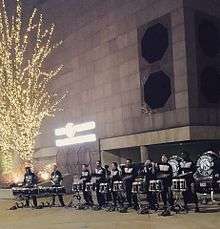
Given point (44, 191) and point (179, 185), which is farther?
point (44, 191)

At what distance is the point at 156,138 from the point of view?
90.2 ft

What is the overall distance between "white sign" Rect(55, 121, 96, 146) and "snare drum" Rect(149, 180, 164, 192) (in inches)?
644

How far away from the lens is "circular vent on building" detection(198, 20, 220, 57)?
27222 millimetres

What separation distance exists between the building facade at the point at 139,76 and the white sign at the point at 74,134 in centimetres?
53

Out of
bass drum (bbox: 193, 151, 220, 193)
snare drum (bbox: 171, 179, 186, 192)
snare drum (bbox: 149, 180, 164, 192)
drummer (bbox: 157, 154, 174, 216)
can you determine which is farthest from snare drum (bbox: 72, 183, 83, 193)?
snare drum (bbox: 171, 179, 186, 192)

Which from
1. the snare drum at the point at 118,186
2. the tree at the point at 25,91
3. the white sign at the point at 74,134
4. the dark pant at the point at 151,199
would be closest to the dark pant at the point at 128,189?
the snare drum at the point at 118,186

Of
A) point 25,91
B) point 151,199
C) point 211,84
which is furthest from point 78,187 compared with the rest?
point 25,91

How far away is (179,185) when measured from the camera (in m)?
17.0

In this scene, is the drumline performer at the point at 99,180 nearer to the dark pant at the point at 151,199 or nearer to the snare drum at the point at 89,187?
the snare drum at the point at 89,187

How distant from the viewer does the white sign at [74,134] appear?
3391 cm

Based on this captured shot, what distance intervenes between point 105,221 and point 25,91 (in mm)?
23627

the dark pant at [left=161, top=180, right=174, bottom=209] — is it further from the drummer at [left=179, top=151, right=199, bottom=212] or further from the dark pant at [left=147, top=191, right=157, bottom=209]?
the dark pant at [left=147, top=191, right=157, bottom=209]

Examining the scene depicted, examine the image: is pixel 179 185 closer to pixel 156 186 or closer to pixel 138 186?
pixel 156 186

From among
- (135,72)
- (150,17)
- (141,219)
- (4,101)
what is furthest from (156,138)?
(4,101)
